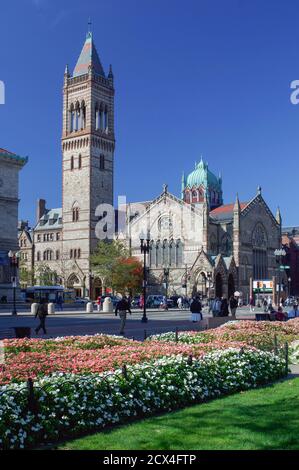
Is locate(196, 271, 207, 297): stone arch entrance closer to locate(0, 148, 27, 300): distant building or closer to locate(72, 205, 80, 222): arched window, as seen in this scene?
locate(72, 205, 80, 222): arched window

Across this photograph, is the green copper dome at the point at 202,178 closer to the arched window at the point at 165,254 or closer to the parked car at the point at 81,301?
the arched window at the point at 165,254

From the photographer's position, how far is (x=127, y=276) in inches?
3091

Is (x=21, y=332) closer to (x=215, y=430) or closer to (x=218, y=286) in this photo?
(x=215, y=430)

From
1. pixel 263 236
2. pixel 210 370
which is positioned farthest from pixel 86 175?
pixel 210 370

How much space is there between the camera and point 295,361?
17.6m

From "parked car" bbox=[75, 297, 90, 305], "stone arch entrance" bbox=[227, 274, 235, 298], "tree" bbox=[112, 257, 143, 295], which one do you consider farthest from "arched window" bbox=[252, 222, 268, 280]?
"parked car" bbox=[75, 297, 90, 305]

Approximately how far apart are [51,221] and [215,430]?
94506 mm

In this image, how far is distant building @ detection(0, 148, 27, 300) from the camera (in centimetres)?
6245

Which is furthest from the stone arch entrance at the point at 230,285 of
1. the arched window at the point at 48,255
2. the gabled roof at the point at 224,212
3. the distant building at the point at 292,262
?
the arched window at the point at 48,255

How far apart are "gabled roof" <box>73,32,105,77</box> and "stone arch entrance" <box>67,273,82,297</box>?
31.3m

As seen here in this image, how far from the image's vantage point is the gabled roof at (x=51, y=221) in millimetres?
99287

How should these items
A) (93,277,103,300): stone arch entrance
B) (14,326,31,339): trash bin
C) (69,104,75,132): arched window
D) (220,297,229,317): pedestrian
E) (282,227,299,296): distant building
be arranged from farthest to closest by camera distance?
(282,227,299,296): distant building
(69,104,75,132): arched window
(93,277,103,300): stone arch entrance
(220,297,229,317): pedestrian
(14,326,31,339): trash bin
